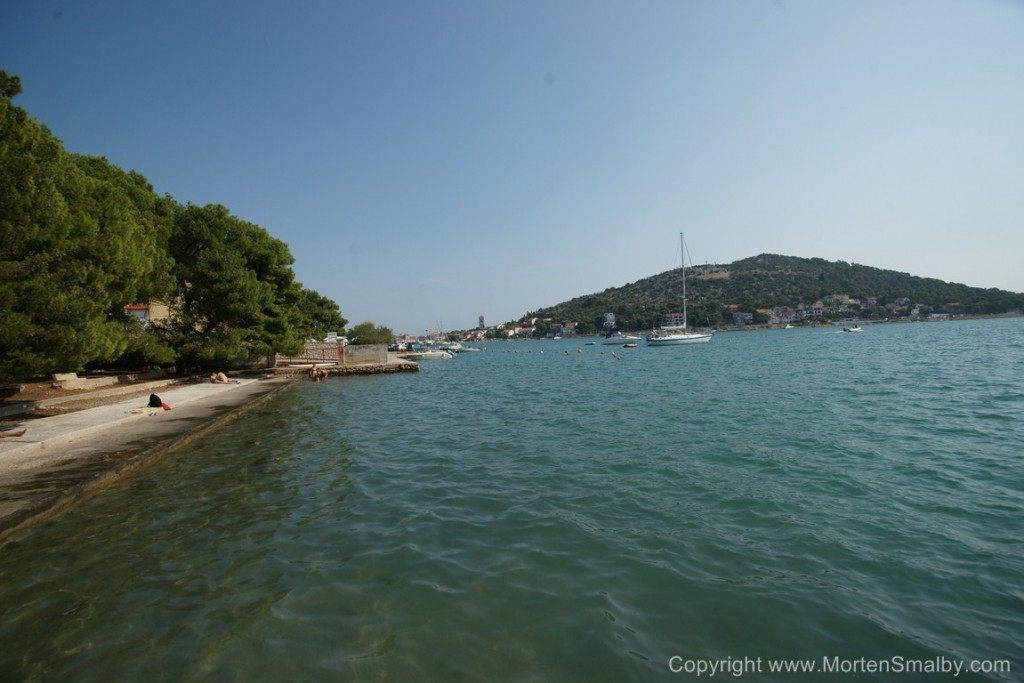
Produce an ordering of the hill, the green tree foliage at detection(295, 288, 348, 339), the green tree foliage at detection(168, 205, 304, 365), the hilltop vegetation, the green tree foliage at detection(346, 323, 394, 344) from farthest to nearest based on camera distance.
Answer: the hill, the green tree foliage at detection(346, 323, 394, 344), the green tree foliage at detection(295, 288, 348, 339), the green tree foliage at detection(168, 205, 304, 365), the hilltop vegetation

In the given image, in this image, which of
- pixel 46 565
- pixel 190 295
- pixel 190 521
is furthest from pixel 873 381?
pixel 190 295

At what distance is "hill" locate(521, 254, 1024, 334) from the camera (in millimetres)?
149125

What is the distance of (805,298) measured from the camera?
16138 cm

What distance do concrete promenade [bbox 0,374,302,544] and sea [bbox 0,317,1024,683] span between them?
0.35 meters

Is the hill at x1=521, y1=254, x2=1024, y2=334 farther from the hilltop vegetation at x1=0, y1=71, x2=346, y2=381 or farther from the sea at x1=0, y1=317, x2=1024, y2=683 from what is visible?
the sea at x1=0, y1=317, x2=1024, y2=683

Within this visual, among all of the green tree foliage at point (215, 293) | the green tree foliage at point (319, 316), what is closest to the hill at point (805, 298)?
the green tree foliage at point (319, 316)

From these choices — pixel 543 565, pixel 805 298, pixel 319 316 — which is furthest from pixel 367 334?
pixel 805 298

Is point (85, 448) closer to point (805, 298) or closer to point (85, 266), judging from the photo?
point (85, 266)

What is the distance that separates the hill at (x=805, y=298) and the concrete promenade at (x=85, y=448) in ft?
480

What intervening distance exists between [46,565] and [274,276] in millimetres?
33582

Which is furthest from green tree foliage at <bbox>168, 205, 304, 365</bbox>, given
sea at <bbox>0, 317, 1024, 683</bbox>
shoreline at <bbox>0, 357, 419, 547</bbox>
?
sea at <bbox>0, 317, 1024, 683</bbox>

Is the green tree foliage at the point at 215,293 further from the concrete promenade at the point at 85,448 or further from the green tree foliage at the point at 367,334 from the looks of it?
the green tree foliage at the point at 367,334

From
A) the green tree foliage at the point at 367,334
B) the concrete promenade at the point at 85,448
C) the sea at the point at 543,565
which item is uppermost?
the green tree foliage at the point at 367,334

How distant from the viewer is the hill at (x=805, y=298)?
489 ft
